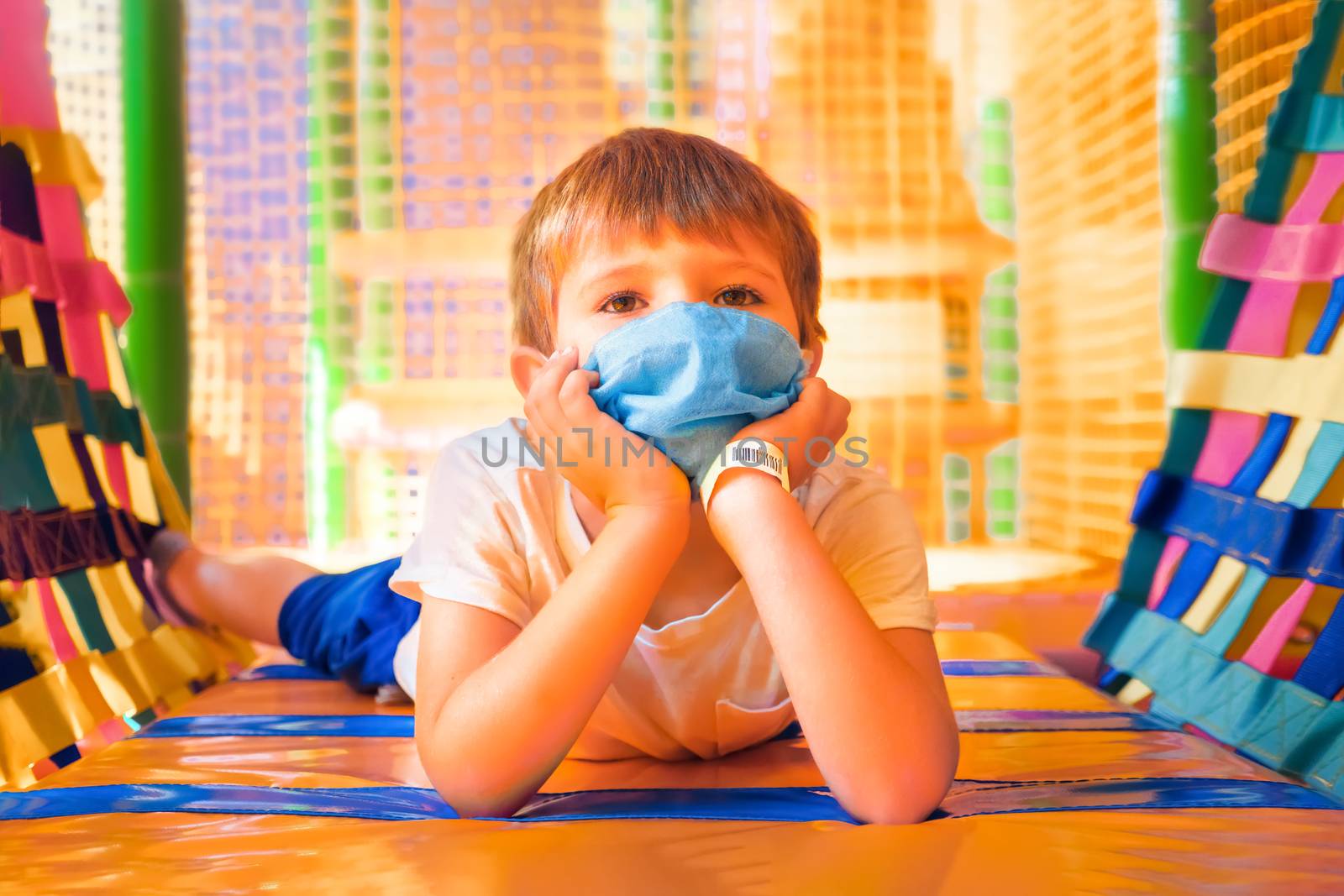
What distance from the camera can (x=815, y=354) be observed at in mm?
933

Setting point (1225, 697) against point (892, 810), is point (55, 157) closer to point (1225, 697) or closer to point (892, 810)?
point (892, 810)

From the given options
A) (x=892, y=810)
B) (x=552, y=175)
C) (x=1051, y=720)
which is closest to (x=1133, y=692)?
(x=1051, y=720)

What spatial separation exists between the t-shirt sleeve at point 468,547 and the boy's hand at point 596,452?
75 mm

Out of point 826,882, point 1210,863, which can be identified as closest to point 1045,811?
point 1210,863

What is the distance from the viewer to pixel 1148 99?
8.36 ft

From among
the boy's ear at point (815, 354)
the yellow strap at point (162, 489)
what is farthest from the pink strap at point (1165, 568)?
the yellow strap at point (162, 489)

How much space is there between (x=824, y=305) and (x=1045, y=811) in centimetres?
220

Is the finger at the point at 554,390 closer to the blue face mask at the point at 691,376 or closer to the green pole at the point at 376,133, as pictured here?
the blue face mask at the point at 691,376

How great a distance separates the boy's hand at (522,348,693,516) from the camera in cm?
71

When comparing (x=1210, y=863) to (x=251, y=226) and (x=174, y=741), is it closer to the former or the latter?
(x=174, y=741)

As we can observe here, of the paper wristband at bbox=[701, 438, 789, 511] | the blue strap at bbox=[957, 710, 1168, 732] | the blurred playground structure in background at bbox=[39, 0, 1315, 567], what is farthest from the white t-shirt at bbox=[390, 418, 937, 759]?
the blurred playground structure in background at bbox=[39, 0, 1315, 567]

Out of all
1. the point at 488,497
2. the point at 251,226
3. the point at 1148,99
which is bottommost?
the point at 488,497

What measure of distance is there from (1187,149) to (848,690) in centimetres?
145

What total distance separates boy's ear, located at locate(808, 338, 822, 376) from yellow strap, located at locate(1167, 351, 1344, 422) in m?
0.48
